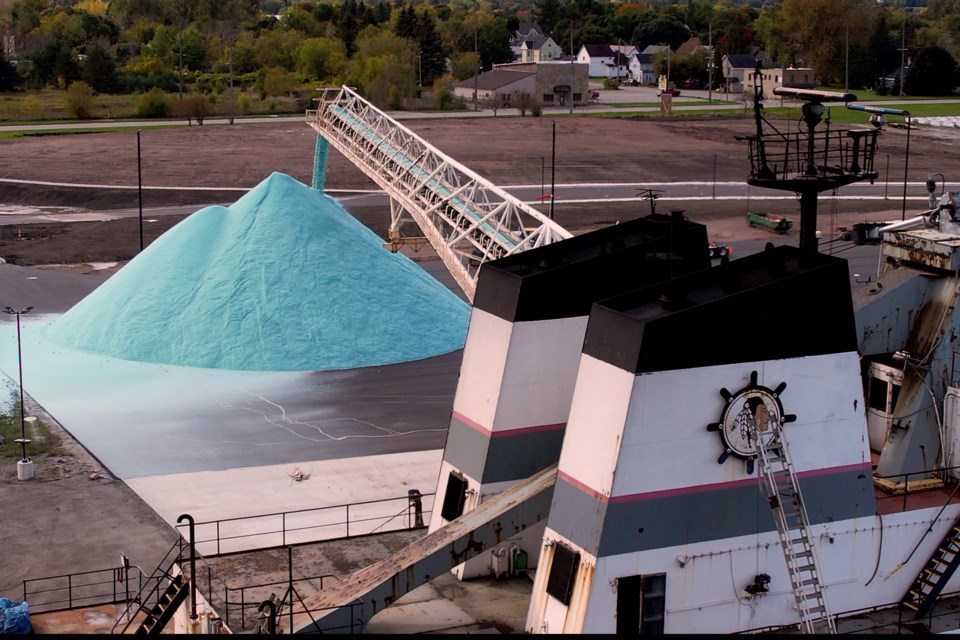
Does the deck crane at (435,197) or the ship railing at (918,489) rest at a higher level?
the deck crane at (435,197)

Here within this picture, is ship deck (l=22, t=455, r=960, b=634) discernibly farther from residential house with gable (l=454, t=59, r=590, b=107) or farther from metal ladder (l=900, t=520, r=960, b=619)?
residential house with gable (l=454, t=59, r=590, b=107)

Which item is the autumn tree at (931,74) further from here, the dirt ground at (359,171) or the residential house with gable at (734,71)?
the dirt ground at (359,171)

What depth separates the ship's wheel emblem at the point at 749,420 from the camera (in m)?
19.4

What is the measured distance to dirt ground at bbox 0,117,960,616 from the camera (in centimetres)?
7344

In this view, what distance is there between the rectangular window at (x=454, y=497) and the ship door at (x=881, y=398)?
6.93 meters

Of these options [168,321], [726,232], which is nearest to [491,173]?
[726,232]

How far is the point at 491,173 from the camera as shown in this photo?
337 feet

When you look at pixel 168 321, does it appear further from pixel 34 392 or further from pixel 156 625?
pixel 156 625

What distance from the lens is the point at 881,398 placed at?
2364 cm

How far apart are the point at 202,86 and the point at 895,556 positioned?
141541mm

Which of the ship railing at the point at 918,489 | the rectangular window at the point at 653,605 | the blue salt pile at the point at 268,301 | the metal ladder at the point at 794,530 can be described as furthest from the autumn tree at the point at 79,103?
the rectangular window at the point at 653,605

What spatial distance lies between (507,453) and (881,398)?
6.71 metres

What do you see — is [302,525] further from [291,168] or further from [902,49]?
[902,49]

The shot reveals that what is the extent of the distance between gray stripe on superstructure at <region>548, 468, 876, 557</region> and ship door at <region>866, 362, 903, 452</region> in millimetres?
2733
